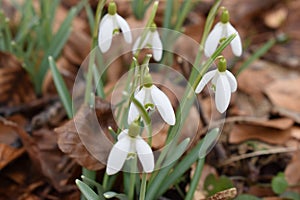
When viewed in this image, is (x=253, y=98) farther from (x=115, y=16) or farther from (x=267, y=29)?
(x=115, y=16)

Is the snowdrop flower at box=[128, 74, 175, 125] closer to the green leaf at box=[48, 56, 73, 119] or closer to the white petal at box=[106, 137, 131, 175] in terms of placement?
the white petal at box=[106, 137, 131, 175]

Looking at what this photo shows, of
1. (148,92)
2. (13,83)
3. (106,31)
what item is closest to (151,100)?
(148,92)

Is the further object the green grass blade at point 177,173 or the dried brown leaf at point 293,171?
the dried brown leaf at point 293,171

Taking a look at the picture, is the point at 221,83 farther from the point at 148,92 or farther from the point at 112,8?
the point at 112,8

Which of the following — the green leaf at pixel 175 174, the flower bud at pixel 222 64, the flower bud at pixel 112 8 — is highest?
the flower bud at pixel 112 8

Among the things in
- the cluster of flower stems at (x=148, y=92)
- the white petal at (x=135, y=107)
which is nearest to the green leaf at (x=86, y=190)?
the cluster of flower stems at (x=148, y=92)

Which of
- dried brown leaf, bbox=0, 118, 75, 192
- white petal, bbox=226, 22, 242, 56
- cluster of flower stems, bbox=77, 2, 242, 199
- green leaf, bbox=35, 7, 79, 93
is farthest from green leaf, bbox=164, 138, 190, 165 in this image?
green leaf, bbox=35, 7, 79, 93

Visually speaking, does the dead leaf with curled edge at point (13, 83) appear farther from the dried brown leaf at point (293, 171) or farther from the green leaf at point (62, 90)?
the dried brown leaf at point (293, 171)
